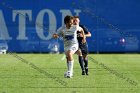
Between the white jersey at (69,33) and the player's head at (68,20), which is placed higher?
the player's head at (68,20)

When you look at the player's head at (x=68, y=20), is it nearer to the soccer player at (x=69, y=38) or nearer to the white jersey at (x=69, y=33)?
the soccer player at (x=69, y=38)

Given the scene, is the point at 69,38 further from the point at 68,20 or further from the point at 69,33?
the point at 68,20

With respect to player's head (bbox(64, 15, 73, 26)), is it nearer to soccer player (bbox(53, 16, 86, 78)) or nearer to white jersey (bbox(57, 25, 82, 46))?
soccer player (bbox(53, 16, 86, 78))

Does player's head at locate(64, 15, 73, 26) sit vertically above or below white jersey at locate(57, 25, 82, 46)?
above

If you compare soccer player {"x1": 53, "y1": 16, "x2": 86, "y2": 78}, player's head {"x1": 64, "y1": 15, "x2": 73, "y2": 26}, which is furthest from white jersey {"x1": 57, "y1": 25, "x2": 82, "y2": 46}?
player's head {"x1": 64, "y1": 15, "x2": 73, "y2": 26}

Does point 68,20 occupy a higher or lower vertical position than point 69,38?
higher

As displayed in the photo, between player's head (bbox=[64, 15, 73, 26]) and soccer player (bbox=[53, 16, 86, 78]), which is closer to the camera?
player's head (bbox=[64, 15, 73, 26])

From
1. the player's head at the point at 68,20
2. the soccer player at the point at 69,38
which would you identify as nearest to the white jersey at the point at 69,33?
the soccer player at the point at 69,38

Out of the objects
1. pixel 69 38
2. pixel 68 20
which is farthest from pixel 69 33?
pixel 68 20

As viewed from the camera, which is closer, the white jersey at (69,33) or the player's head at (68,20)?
the player's head at (68,20)

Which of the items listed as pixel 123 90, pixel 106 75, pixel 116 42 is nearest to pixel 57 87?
pixel 123 90

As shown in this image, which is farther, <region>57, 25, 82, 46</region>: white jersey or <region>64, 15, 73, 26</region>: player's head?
<region>57, 25, 82, 46</region>: white jersey

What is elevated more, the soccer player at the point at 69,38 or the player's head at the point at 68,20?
the player's head at the point at 68,20

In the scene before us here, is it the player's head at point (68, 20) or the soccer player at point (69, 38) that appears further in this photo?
the soccer player at point (69, 38)
